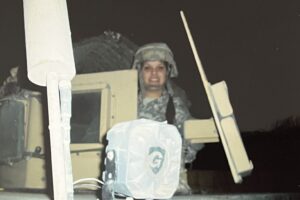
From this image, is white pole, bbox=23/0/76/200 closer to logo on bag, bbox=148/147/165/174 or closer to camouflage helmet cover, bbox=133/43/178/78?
logo on bag, bbox=148/147/165/174

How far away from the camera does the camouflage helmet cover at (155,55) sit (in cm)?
144

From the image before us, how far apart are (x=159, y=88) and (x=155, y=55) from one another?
0.12 meters

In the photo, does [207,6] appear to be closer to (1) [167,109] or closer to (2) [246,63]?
(2) [246,63]

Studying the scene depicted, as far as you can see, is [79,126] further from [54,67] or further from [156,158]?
[54,67]

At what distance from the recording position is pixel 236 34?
1.38m

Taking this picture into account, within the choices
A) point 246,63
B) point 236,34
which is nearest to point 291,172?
point 246,63

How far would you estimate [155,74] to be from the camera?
1.46 m

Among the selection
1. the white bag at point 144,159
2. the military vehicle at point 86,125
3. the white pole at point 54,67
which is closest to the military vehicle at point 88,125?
the military vehicle at point 86,125

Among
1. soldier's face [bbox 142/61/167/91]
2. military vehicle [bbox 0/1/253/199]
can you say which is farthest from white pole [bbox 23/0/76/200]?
soldier's face [bbox 142/61/167/91]

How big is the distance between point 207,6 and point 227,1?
0.07 m

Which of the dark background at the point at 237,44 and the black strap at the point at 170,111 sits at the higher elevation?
the dark background at the point at 237,44

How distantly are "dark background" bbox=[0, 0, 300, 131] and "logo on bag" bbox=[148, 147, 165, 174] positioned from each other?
1.41 ft

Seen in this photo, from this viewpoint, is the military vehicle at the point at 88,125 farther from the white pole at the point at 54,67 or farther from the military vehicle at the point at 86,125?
the white pole at the point at 54,67

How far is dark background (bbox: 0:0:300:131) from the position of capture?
132cm
